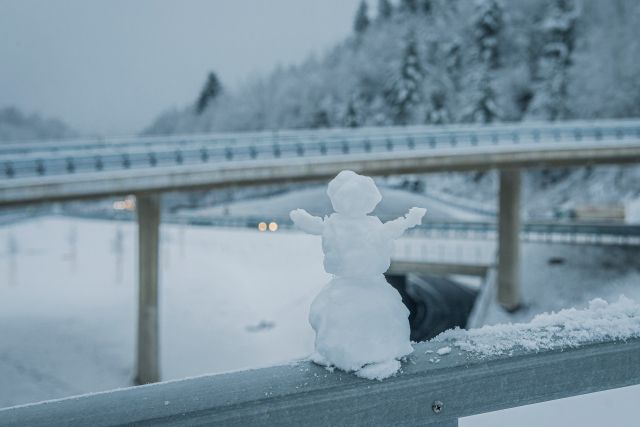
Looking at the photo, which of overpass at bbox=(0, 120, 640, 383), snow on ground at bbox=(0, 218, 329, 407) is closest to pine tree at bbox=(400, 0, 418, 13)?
snow on ground at bbox=(0, 218, 329, 407)

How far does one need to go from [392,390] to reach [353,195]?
811 millimetres

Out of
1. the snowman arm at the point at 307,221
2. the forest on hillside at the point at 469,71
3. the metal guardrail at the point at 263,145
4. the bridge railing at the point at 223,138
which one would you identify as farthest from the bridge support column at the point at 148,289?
the forest on hillside at the point at 469,71

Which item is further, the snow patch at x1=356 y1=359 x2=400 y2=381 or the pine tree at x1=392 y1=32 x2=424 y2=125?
the pine tree at x1=392 y1=32 x2=424 y2=125

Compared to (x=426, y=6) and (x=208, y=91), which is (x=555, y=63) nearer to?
(x=426, y=6)

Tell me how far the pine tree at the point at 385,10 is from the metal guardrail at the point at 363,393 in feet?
263

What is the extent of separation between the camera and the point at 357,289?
2186 millimetres

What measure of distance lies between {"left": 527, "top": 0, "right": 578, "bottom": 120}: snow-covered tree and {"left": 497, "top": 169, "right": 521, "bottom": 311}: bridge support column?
23559 mm

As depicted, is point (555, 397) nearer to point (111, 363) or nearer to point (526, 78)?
point (111, 363)

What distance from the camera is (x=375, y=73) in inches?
2542

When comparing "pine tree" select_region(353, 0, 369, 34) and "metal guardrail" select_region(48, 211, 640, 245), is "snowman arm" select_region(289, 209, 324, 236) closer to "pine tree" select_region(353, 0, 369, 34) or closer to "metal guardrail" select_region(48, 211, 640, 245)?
"metal guardrail" select_region(48, 211, 640, 245)

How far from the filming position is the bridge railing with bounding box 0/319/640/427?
1632mm

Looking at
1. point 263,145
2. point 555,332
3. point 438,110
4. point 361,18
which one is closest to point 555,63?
point 438,110

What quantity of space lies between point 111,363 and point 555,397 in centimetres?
1854

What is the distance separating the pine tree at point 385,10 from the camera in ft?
254
